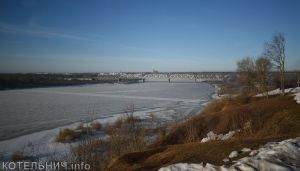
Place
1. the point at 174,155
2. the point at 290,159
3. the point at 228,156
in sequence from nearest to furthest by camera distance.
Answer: the point at 290,159, the point at 228,156, the point at 174,155

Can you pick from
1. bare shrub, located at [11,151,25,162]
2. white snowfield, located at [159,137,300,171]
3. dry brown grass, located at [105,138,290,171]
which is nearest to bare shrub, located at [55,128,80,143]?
bare shrub, located at [11,151,25,162]

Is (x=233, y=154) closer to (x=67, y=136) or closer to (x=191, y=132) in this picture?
(x=191, y=132)

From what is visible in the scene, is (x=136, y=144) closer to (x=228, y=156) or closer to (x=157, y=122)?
(x=228, y=156)

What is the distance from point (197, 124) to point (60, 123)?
15390mm

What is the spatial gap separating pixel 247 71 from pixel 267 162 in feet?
200

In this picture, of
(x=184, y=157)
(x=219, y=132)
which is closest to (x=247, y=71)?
(x=219, y=132)

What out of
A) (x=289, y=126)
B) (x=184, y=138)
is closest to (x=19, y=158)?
(x=184, y=138)

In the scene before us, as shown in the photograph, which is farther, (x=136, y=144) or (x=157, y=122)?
(x=157, y=122)

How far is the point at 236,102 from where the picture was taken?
31688mm

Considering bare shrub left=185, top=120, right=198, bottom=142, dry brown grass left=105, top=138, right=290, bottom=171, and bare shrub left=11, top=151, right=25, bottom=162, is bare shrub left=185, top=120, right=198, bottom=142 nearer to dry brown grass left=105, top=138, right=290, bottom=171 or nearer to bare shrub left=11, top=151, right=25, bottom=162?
dry brown grass left=105, top=138, right=290, bottom=171

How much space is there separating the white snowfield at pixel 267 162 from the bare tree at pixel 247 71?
5597 centimetres

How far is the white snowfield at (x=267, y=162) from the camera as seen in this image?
620 cm

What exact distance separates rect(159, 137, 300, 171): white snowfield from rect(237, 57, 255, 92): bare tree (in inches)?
2203

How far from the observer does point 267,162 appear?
249 inches
